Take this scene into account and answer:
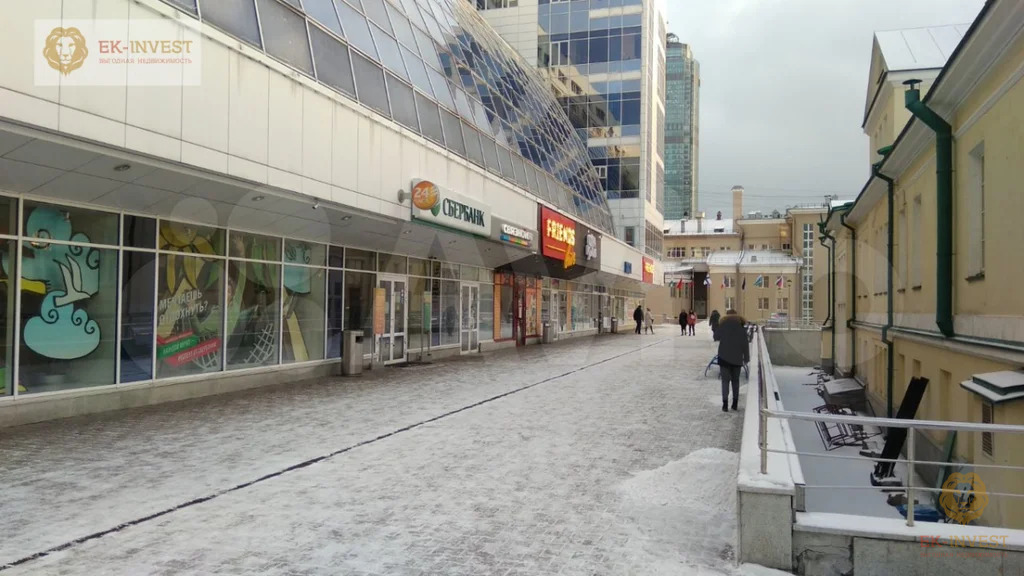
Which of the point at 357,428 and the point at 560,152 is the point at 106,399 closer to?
the point at 357,428

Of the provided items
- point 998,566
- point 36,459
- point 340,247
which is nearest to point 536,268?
point 340,247

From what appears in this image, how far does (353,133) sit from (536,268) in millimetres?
14180

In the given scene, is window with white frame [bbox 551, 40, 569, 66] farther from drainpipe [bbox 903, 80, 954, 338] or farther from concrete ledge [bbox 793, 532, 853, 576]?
concrete ledge [bbox 793, 532, 853, 576]

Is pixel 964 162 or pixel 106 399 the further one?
pixel 106 399

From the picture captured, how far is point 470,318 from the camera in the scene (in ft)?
73.6

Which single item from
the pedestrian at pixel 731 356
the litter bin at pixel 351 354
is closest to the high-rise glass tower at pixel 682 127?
the litter bin at pixel 351 354

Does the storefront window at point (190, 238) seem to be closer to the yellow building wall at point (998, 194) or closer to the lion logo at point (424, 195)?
the lion logo at point (424, 195)

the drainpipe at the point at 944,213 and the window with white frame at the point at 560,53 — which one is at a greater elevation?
the window with white frame at the point at 560,53

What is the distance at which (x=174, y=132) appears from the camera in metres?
9.10

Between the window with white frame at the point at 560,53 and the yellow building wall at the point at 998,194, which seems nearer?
the yellow building wall at the point at 998,194

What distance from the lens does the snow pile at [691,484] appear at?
615 cm

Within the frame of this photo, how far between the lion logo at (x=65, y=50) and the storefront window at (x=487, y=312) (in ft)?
53.0

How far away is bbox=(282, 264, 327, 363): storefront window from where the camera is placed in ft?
46.4

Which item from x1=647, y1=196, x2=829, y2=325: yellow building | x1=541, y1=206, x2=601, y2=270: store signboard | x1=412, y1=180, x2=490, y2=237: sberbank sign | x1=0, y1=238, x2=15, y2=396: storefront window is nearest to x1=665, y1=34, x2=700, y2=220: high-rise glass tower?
x1=647, y1=196, x2=829, y2=325: yellow building
